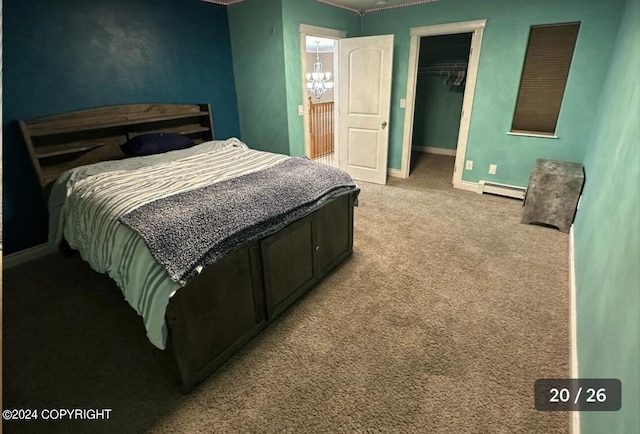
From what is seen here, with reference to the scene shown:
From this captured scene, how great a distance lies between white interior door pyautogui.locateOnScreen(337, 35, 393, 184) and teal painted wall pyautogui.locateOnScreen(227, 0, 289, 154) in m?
1.08

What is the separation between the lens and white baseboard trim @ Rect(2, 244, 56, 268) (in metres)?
2.72

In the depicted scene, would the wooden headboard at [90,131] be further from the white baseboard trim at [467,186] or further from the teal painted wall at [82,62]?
the white baseboard trim at [467,186]

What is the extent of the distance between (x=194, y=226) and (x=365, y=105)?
11.0 feet

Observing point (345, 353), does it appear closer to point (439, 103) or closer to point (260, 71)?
point (260, 71)

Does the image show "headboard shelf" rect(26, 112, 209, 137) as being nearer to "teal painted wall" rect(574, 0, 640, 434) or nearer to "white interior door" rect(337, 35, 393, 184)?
"white interior door" rect(337, 35, 393, 184)

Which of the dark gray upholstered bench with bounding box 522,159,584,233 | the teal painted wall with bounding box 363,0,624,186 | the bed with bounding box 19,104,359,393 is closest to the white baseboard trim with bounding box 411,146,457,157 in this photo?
the teal painted wall with bounding box 363,0,624,186

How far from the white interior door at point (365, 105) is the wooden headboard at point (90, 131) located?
2065 millimetres

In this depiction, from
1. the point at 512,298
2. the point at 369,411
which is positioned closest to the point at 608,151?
the point at 512,298

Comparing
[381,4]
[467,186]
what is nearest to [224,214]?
[467,186]

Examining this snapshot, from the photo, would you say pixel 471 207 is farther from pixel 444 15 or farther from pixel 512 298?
pixel 444 15

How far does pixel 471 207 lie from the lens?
146 inches

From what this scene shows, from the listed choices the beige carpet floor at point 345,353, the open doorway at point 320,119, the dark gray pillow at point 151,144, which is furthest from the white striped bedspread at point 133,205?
the open doorway at point 320,119

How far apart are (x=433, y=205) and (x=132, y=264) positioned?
320cm

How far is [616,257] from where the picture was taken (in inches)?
52.1
